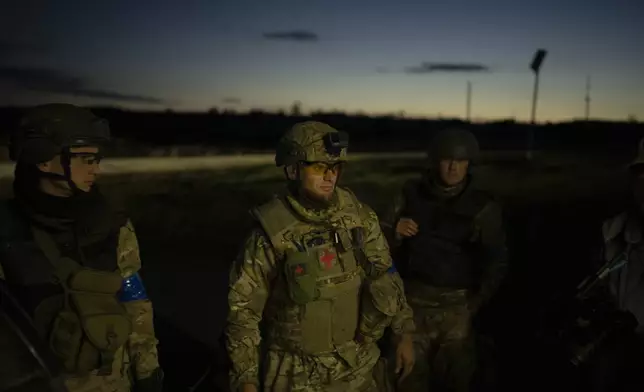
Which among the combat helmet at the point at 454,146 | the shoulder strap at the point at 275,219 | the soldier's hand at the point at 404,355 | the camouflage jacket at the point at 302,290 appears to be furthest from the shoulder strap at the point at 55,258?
the combat helmet at the point at 454,146

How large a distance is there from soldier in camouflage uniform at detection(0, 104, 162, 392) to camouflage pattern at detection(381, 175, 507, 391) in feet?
5.52

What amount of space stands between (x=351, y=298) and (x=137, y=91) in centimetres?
222

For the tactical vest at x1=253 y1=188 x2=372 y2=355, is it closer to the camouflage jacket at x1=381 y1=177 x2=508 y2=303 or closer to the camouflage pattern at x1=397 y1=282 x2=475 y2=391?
the camouflage pattern at x1=397 y1=282 x2=475 y2=391

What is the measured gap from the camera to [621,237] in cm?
300

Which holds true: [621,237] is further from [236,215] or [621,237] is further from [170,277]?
[170,277]

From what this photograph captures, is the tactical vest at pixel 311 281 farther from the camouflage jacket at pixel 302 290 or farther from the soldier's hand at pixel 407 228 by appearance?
the soldier's hand at pixel 407 228

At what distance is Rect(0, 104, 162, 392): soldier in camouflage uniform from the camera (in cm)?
190

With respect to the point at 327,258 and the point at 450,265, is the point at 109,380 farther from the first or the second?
the point at 450,265

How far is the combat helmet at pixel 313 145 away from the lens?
234 cm

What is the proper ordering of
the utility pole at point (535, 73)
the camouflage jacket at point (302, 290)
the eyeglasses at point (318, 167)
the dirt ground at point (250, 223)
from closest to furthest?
the camouflage jacket at point (302, 290)
the eyeglasses at point (318, 167)
the dirt ground at point (250, 223)
the utility pole at point (535, 73)

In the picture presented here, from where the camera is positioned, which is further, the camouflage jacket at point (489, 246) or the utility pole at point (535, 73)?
the utility pole at point (535, 73)

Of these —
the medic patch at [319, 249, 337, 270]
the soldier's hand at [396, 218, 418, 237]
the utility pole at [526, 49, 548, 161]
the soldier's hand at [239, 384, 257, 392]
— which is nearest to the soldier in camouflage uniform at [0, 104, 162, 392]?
the soldier's hand at [239, 384, 257, 392]

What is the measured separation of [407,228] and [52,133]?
203 centimetres

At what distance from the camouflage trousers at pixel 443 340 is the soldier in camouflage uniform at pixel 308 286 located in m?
0.95
